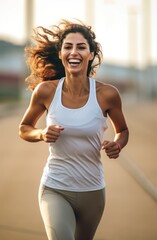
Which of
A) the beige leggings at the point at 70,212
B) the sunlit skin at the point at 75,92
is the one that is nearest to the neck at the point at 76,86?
the sunlit skin at the point at 75,92

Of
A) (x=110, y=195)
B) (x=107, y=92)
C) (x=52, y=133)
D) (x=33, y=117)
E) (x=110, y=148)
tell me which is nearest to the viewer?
(x=52, y=133)

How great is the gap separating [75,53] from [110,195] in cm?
326

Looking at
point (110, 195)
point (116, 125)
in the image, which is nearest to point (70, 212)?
point (116, 125)

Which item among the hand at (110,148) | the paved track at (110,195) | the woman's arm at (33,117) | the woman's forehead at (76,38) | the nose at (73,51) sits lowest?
the paved track at (110,195)

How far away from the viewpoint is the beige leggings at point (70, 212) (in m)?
2.33

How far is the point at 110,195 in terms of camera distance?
5.47 meters

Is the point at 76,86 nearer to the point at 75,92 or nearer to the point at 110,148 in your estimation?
the point at 75,92

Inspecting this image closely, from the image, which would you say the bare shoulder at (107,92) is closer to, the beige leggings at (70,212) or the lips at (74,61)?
the lips at (74,61)

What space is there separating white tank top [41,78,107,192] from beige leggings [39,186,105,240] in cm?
4

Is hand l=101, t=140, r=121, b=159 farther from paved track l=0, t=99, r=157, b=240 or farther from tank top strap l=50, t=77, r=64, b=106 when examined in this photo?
paved track l=0, t=99, r=157, b=240

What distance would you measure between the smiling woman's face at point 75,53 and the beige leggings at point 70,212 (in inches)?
25.9

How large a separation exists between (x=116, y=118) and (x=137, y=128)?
12051 millimetres

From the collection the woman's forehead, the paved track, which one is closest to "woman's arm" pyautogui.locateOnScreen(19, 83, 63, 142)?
the woman's forehead

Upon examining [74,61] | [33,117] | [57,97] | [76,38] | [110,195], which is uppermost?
[76,38]
